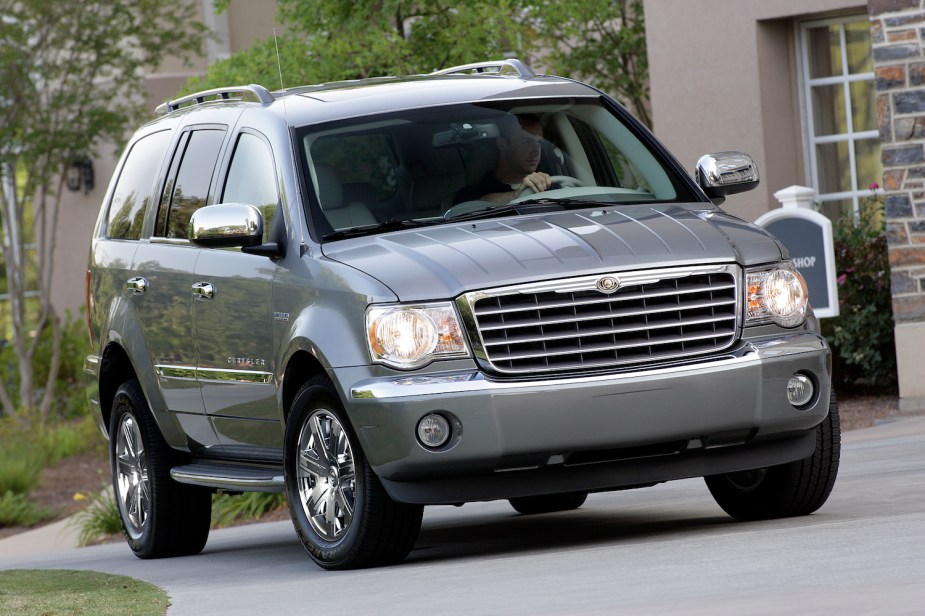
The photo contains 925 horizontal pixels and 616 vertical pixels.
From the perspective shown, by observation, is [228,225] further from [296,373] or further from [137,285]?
[137,285]

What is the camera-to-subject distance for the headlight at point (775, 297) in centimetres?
684

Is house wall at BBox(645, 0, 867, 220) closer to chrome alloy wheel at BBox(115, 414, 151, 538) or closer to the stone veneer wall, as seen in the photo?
the stone veneer wall

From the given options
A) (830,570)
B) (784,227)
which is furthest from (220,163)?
(784,227)

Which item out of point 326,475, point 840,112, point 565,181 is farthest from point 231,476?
point 840,112

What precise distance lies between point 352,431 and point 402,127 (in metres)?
1.66

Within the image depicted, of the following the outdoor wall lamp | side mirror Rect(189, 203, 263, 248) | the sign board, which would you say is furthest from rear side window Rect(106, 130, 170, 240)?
the outdoor wall lamp

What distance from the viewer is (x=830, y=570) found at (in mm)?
5496

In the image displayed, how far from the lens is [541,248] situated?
6.71 meters

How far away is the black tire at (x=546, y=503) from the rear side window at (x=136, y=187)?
252cm

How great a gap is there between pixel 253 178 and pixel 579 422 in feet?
7.49

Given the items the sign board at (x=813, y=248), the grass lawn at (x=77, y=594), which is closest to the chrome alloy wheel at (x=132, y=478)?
the grass lawn at (x=77, y=594)

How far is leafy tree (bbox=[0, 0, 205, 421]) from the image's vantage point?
20.0 m

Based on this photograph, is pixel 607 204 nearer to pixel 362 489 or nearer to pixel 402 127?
pixel 402 127

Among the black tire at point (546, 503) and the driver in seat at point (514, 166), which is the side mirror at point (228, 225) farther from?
the black tire at point (546, 503)
